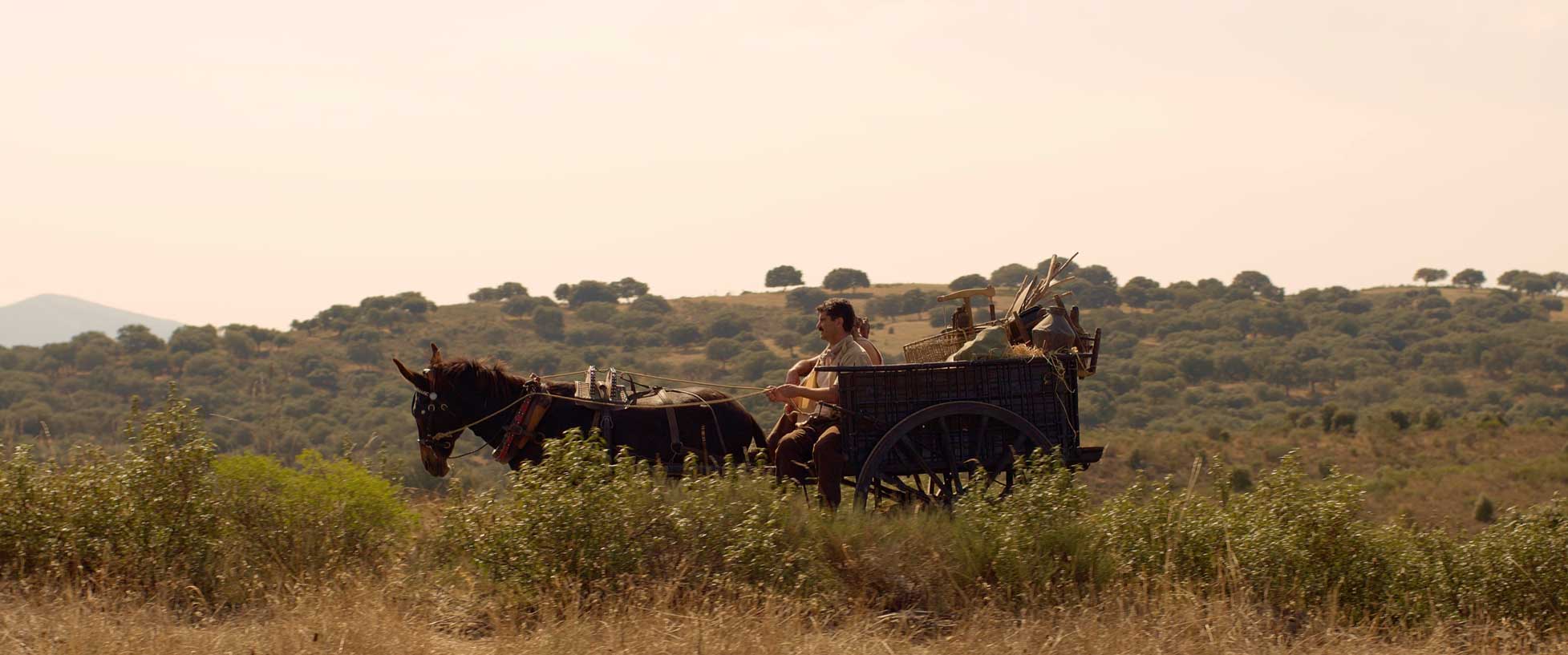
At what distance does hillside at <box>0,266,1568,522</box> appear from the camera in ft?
→ 121

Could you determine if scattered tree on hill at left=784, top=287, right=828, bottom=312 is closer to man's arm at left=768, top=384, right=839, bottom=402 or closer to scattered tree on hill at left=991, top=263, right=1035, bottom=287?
scattered tree on hill at left=991, top=263, right=1035, bottom=287

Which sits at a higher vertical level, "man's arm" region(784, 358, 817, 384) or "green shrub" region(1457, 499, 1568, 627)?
"man's arm" region(784, 358, 817, 384)

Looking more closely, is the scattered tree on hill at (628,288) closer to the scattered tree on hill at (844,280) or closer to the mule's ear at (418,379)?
the scattered tree on hill at (844,280)

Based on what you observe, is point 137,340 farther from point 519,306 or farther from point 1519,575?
point 1519,575

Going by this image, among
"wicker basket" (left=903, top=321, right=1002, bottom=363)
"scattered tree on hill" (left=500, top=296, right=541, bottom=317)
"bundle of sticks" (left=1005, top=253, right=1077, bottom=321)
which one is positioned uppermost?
"scattered tree on hill" (left=500, top=296, right=541, bottom=317)

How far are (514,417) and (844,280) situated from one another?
71607mm

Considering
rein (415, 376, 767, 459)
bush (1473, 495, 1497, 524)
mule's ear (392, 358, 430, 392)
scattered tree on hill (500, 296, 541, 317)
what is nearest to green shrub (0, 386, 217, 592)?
mule's ear (392, 358, 430, 392)

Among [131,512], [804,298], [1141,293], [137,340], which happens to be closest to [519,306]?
[804,298]

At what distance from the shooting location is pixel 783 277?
8250cm

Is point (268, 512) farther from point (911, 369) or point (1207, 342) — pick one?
point (1207, 342)

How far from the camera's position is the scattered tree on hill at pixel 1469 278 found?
302ft

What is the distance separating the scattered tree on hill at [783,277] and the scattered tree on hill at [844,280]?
96.1 inches

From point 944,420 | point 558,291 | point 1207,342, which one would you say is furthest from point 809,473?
point 558,291

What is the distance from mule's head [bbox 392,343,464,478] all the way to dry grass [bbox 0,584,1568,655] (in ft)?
6.80
